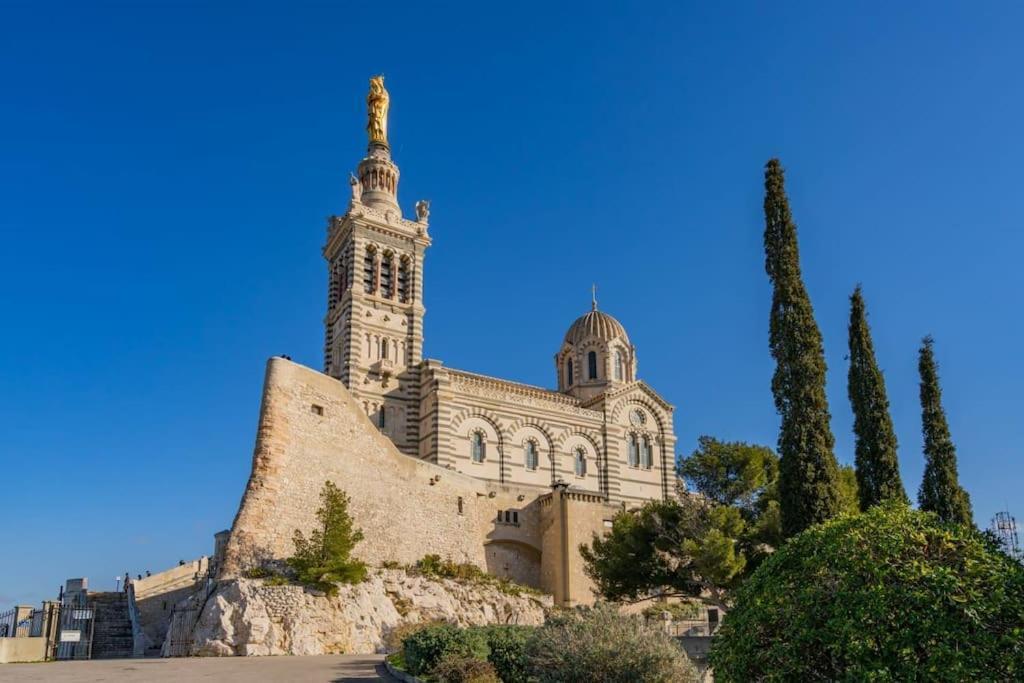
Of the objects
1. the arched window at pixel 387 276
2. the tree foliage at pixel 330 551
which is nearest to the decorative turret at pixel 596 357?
the arched window at pixel 387 276

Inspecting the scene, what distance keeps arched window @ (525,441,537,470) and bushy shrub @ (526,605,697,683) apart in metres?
32.6

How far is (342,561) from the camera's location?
1076 inches

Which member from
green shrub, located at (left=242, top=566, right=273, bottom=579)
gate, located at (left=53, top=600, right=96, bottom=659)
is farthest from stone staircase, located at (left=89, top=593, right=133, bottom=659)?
green shrub, located at (left=242, top=566, right=273, bottom=579)

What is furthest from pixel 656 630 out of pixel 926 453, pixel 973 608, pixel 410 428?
pixel 410 428

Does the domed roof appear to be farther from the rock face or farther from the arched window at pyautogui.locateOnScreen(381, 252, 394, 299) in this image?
the rock face

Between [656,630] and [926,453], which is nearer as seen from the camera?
→ [656,630]

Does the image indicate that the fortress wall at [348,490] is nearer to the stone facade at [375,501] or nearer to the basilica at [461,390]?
the stone facade at [375,501]

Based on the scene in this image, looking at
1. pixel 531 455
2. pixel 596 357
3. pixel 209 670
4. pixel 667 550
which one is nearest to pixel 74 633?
pixel 209 670

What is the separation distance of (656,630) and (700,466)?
28353mm

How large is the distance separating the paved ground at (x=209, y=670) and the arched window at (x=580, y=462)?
25.1 metres

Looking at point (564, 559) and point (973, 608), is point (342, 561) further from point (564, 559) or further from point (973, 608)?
point (973, 608)

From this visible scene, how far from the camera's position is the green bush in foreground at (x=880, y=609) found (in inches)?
296

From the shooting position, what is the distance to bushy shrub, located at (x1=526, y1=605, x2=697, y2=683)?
470 inches

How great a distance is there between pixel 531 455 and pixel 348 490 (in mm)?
16335
